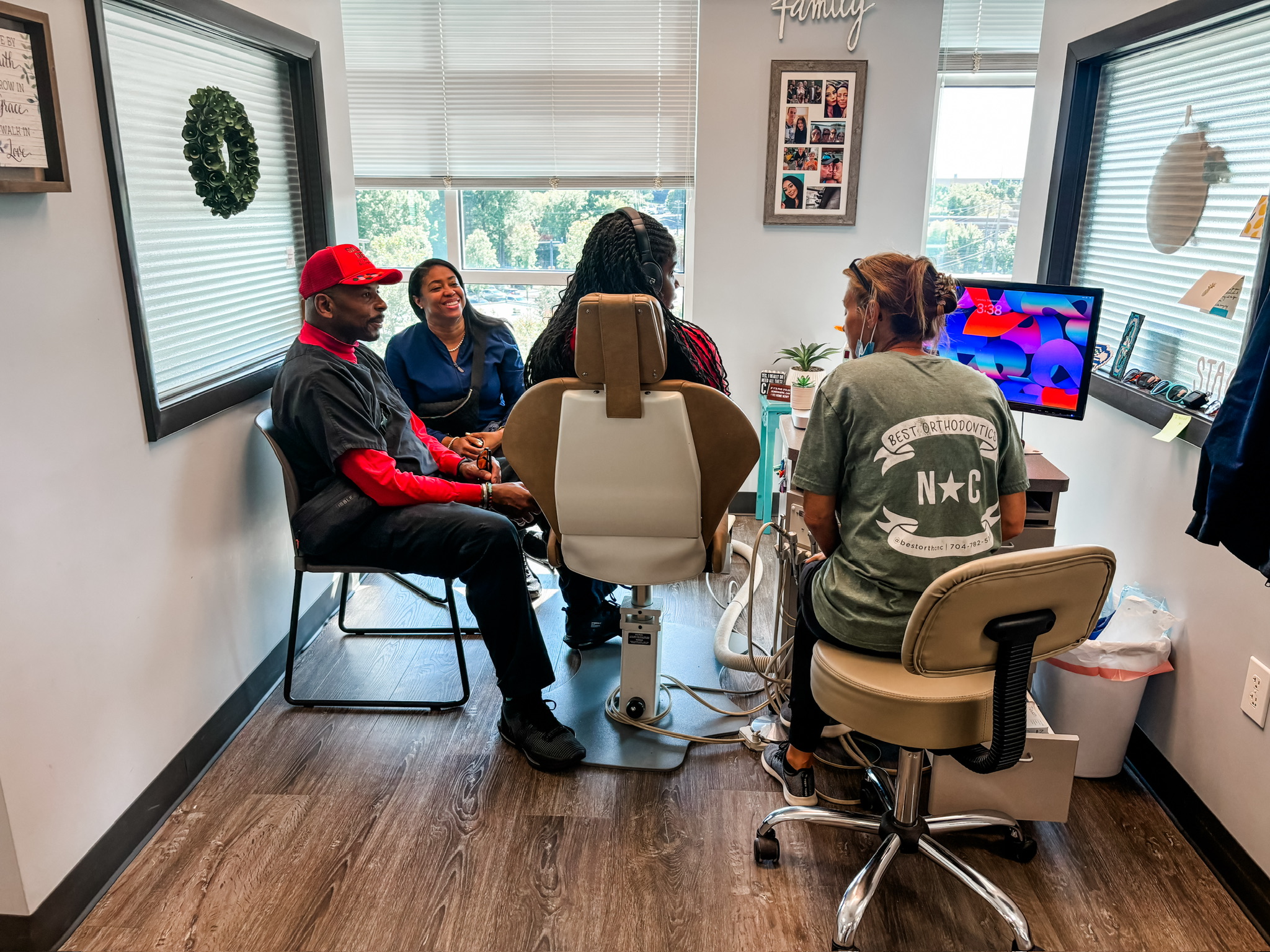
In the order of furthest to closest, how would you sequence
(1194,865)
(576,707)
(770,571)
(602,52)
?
(602,52), (770,571), (576,707), (1194,865)

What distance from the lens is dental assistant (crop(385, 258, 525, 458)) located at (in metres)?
3.01

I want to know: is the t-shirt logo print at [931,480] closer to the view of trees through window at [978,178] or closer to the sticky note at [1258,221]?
the sticky note at [1258,221]

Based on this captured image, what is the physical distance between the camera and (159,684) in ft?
6.96

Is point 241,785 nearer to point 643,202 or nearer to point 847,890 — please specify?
point 847,890

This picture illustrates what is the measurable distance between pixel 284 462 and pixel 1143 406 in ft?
7.27

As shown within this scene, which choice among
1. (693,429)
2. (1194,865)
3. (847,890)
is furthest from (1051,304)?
(847,890)

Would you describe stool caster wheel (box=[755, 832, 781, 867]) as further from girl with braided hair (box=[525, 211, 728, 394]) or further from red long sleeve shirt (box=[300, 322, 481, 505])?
red long sleeve shirt (box=[300, 322, 481, 505])

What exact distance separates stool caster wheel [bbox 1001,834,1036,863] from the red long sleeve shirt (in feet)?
5.03

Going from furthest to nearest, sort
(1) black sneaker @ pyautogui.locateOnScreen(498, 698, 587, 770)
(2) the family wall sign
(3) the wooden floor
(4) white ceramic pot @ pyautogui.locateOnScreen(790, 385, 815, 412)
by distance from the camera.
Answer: (2) the family wall sign → (4) white ceramic pot @ pyautogui.locateOnScreen(790, 385, 815, 412) → (1) black sneaker @ pyautogui.locateOnScreen(498, 698, 587, 770) → (3) the wooden floor

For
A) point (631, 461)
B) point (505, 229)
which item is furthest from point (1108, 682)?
point (505, 229)

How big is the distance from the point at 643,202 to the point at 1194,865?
317 cm

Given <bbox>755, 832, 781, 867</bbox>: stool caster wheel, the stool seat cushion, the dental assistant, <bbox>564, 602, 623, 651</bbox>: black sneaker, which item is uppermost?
the dental assistant

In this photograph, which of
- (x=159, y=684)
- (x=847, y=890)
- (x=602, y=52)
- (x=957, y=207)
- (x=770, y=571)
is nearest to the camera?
(x=847, y=890)

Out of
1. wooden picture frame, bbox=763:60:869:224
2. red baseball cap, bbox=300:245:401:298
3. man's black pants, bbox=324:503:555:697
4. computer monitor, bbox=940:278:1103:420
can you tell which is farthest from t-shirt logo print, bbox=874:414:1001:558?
wooden picture frame, bbox=763:60:869:224
